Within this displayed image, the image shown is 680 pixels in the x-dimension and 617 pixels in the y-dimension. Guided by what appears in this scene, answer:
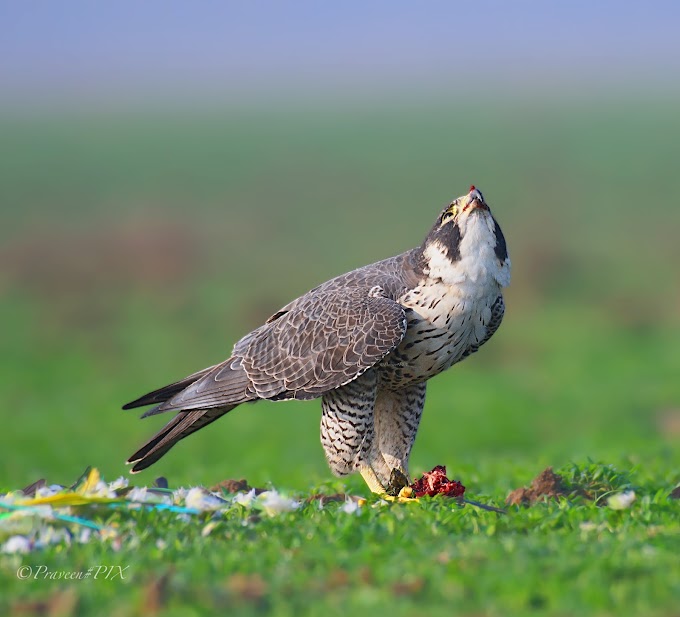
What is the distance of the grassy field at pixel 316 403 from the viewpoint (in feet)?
13.8

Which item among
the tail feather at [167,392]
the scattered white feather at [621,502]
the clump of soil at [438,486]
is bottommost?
the scattered white feather at [621,502]

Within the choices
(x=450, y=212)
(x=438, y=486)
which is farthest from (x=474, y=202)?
(x=438, y=486)

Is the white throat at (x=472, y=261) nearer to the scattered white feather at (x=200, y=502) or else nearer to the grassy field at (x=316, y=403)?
the grassy field at (x=316, y=403)

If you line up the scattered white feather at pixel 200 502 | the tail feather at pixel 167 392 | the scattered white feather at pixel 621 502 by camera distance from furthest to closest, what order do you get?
the tail feather at pixel 167 392 < the scattered white feather at pixel 621 502 < the scattered white feather at pixel 200 502

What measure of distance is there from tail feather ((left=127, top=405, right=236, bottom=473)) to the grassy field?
59 centimetres

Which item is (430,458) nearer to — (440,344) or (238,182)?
(440,344)

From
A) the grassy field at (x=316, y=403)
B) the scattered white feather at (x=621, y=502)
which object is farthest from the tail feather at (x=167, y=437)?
the scattered white feather at (x=621, y=502)

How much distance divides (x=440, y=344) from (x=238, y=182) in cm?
4345

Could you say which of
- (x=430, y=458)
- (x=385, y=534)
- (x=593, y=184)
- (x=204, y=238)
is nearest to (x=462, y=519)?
(x=385, y=534)

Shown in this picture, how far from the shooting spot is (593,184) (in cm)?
4391

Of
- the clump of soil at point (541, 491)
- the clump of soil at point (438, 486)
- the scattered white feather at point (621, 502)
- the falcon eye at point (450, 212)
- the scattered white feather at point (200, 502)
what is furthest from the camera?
the falcon eye at point (450, 212)

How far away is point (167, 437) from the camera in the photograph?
21.5 feet

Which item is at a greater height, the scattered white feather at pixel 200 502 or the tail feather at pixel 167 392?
the tail feather at pixel 167 392

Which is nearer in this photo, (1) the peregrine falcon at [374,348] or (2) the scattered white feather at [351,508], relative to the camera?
(2) the scattered white feather at [351,508]
